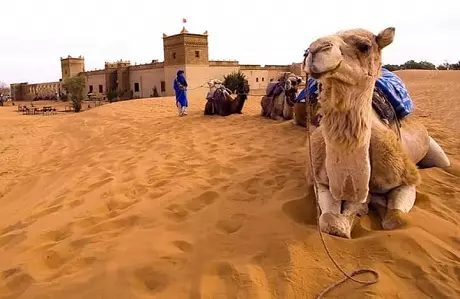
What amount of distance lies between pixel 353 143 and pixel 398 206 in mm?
677

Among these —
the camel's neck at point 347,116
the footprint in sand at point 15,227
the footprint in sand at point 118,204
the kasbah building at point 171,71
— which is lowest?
the footprint in sand at point 15,227

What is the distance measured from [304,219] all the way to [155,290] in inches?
47.2

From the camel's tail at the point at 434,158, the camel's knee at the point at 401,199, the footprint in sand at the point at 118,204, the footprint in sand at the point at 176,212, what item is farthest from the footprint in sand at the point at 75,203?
the camel's tail at the point at 434,158

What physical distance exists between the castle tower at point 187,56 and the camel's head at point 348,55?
100 feet

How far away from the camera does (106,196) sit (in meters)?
4.00

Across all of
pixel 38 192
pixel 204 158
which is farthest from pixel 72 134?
pixel 204 158

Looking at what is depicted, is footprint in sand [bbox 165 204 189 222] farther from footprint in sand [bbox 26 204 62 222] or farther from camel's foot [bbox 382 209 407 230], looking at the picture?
camel's foot [bbox 382 209 407 230]

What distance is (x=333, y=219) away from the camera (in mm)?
2520

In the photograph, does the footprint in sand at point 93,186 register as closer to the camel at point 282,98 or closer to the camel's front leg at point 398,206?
the camel's front leg at point 398,206

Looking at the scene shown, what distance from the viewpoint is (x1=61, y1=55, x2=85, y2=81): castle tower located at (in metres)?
45.3

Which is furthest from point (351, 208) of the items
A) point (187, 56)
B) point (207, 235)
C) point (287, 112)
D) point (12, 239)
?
point (187, 56)

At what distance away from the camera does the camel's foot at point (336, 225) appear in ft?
8.22

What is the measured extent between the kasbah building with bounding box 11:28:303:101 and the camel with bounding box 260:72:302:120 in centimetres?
1939

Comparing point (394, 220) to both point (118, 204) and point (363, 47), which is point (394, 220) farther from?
point (118, 204)
